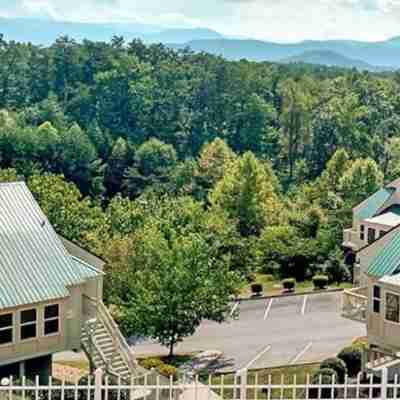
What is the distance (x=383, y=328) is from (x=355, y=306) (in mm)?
1834

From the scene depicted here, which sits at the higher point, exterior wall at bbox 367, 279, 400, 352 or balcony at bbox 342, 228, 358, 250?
exterior wall at bbox 367, 279, 400, 352

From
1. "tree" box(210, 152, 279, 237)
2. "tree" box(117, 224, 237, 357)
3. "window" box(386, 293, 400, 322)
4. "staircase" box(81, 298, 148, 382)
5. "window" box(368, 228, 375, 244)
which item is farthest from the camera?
"tree" box(210, 152, 279, 237)

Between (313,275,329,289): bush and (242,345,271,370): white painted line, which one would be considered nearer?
(242,345,271,370): white painted line

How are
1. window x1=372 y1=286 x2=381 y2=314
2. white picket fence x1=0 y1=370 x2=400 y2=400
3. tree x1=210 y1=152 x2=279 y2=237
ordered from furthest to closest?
tree x1=210 y1=152 x2=279 y2=237 → window x1=372 y1=286 x2=381 y2=314 → white picket fence x1=0 y1=370 x2=400 y2=400

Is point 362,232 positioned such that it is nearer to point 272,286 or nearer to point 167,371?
point 272,286

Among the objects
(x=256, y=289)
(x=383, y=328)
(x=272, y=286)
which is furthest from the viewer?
(x=272, y=286)

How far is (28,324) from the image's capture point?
21.9 meters

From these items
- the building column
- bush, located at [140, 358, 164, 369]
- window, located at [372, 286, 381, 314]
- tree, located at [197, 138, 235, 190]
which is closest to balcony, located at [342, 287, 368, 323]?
window, located at [372, 286, 381, 314]

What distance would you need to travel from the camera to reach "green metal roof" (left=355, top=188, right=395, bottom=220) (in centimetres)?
3728

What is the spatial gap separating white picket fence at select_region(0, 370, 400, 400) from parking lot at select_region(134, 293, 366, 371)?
103 inches

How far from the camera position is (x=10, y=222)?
23000 mm

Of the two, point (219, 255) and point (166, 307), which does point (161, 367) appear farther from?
point (219, 255)

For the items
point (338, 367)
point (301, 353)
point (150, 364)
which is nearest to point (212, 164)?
point (301, 353)

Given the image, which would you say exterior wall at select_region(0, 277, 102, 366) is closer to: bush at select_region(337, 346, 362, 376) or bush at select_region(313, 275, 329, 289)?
bush at select_region(337, 346, 362, 376)
